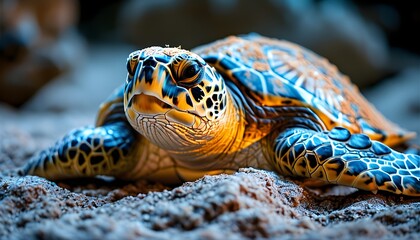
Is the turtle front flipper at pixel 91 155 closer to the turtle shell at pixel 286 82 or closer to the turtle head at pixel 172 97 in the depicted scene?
the turtle head at pixel 172 97

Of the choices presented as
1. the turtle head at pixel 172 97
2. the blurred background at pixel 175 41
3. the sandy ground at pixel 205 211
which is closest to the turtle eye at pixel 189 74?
the turtle head at pixel 172 97

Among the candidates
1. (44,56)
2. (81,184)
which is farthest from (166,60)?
(44,56)

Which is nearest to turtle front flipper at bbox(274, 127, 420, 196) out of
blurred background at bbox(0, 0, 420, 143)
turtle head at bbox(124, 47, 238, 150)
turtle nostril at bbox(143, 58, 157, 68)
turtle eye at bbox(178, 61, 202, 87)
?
turtle head at bbox(124, 47, 238, 150)

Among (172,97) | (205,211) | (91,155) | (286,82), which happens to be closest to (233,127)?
(286,82)

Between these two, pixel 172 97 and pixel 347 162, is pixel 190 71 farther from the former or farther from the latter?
pixel 347 162

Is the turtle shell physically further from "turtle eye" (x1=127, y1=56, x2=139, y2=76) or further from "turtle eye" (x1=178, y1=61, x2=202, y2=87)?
"turtle eye" (x1=127, y1=56, x2=139, y2=76)

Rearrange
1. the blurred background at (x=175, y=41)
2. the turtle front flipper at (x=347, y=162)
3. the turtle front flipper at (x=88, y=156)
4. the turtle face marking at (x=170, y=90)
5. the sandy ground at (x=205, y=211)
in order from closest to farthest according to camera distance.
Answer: the sandy ground at (x=205, y=211) → the turtle face marking at (x=170, y=90) → the turtle front flipper at (x=347, y=162) → the turtle front flipper at (x=88, y=156) → the blurred background at (x=175, y=41)

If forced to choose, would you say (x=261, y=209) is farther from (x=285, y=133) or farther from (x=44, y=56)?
(x=44, y=56)

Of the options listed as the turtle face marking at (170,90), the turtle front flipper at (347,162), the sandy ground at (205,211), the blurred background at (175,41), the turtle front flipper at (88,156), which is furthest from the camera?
the blurred background at (175,41)
